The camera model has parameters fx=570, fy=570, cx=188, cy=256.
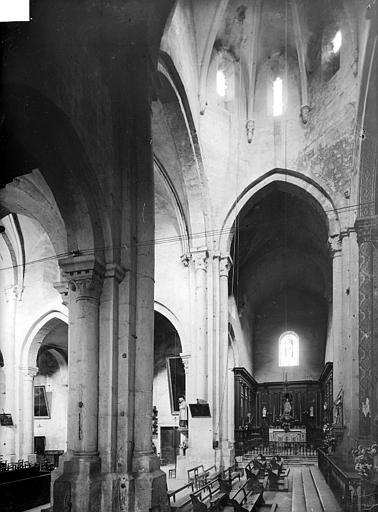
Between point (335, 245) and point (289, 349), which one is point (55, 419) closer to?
point (289, 349)

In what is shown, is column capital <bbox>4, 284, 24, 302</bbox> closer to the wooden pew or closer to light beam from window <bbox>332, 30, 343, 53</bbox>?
the wooden pew

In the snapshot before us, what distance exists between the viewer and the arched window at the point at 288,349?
34.6 meters

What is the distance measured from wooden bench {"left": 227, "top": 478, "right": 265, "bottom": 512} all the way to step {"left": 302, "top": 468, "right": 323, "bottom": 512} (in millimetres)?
1043

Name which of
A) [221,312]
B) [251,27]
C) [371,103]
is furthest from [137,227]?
[251,27]

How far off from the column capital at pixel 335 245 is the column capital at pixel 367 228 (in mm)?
3322

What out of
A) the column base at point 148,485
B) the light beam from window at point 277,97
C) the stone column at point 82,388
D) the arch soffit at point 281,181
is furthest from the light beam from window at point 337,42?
the column base at point 148,485

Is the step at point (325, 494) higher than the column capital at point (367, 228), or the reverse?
the column capital at point (367, 228)

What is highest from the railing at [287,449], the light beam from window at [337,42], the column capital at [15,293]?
the light beam from window at [337,42]

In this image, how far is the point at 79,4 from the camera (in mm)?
8945

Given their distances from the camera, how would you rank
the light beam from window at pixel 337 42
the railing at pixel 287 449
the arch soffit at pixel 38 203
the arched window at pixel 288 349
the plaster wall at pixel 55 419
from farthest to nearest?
the arched window at pixel 288 349 → the plaster wall at pixel 55 419 → the railing at pixel 287 449 → the light beam from window at pixel 337 42 → the arch soffit at pixel 38 203

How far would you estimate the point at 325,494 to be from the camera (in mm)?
13719

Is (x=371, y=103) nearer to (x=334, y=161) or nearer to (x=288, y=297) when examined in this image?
(x=334, y=161)

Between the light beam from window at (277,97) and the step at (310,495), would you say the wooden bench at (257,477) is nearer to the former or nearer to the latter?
the step at (310,495)

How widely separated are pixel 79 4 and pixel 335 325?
13.7 meters
